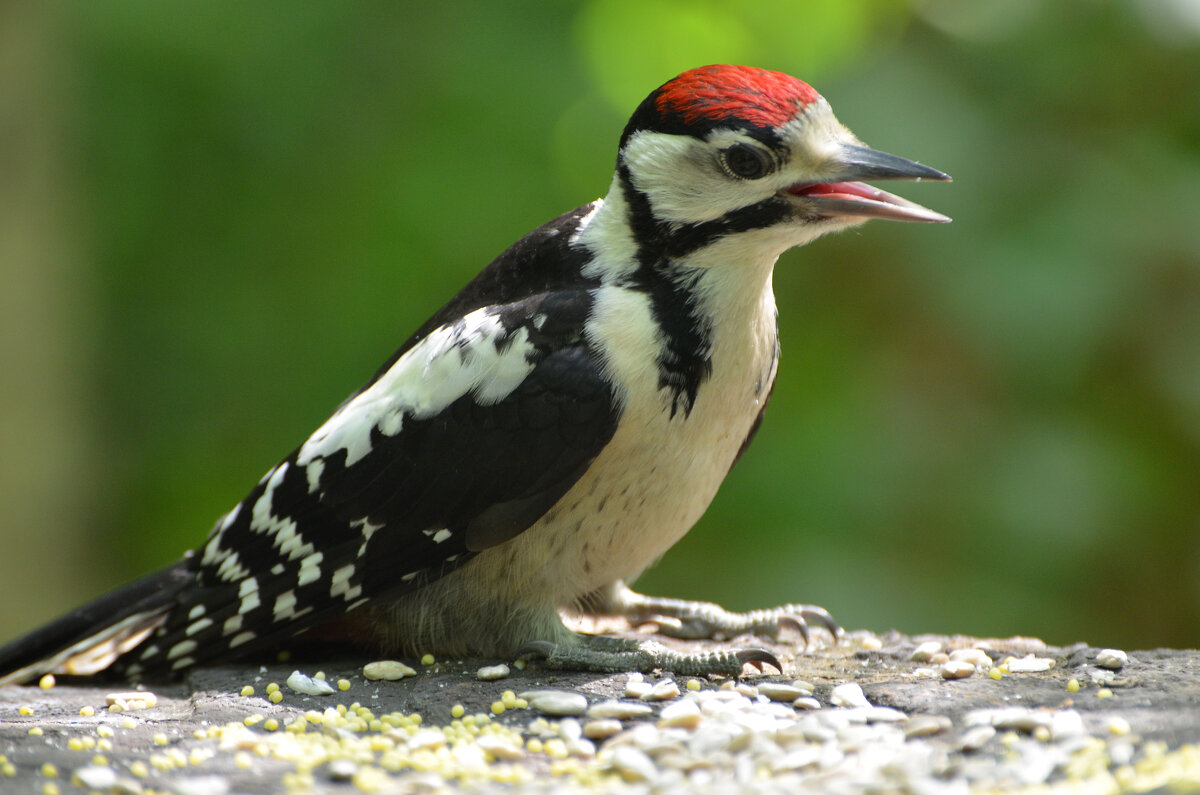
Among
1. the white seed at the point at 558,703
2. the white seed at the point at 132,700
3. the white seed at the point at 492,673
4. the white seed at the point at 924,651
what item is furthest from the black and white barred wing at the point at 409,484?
the white seed at the point at 924,651

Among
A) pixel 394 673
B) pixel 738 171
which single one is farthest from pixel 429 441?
pixel 738 171

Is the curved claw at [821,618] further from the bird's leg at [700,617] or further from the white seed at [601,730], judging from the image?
the white seed at [601,730]

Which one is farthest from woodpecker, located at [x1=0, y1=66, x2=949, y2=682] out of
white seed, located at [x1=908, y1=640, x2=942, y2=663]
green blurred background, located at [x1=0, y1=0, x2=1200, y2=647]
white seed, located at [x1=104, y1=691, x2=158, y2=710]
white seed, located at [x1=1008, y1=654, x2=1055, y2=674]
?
green blurred background, located at [x1=0, y1=0, x2=1200, y2=647]

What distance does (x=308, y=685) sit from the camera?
8.32 ft

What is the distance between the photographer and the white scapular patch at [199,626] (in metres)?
2.78

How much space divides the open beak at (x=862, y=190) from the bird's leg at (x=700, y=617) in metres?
1.12

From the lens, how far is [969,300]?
442 centimetres

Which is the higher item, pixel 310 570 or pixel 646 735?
pixel 310 570

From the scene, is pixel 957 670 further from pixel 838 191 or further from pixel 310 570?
pixel 310 570

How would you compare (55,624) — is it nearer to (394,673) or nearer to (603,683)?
(394,673)

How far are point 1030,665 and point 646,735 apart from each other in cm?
98

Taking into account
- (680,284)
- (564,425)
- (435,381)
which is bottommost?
(564,425)

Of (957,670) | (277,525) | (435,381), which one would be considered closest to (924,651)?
(957,670)

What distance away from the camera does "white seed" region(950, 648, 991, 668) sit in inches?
103
